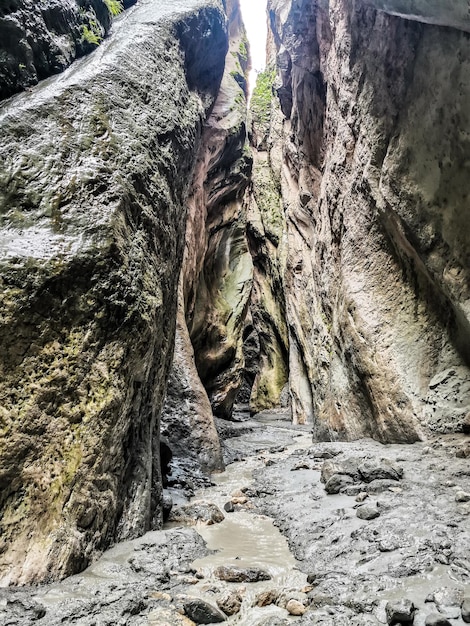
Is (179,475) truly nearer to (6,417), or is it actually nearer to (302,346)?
(6,417)

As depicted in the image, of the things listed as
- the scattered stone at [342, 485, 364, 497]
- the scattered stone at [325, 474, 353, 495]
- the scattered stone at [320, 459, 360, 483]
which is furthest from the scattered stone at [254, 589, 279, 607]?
the scattered stone at [320, 459, 360, 483]

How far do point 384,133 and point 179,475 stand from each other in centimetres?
689

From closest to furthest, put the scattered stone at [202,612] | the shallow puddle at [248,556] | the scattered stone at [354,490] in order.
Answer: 1. the scattered stone at [202,612]
2. the shallow puddle at [248,556]
3. the scattered stone at [354,490]

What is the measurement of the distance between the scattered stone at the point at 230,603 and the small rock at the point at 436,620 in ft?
3.79

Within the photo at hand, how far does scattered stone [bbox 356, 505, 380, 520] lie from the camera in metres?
3.89

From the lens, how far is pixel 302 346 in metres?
16.8

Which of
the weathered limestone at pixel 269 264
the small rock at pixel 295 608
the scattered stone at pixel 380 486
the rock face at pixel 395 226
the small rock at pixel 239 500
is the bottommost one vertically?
the small rock at pixel 295 608

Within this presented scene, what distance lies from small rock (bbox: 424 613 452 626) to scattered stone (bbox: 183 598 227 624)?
46.6 inches

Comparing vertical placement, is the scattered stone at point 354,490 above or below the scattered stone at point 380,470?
below

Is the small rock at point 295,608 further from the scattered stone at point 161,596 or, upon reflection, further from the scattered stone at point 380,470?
the scattered stone at point 380,470

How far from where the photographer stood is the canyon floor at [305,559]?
2.52 m

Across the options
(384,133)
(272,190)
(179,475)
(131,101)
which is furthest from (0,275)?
(272,190)

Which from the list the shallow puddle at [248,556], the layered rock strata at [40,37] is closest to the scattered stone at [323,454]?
the shallow puddle at [248,556]

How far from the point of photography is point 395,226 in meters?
7.66
